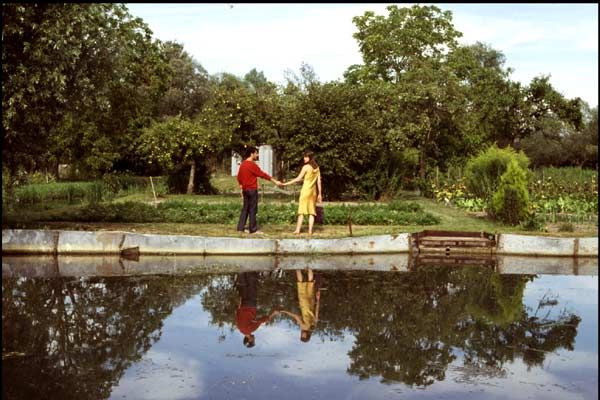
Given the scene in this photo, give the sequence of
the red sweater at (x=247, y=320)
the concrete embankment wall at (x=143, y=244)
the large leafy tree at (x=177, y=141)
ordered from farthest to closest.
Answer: the large leafy tree at (x=177, y=141) → the concrete embankment wall at (x=143, y=244) → the red sweater at (x=247, y=320)

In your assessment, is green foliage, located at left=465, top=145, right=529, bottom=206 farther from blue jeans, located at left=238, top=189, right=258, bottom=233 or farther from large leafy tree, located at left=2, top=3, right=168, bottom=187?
large leafy tree, located at left=2, top=3, right=168, bottom=187

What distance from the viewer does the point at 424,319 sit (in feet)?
32.4

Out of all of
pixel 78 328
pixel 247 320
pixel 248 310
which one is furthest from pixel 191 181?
pixel 78 328

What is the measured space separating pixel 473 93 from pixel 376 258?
1182 inches

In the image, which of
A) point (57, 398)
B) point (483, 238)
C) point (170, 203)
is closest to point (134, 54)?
point (170, 203)

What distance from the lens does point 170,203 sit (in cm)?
1959

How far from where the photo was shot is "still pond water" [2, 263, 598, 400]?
6965 mm

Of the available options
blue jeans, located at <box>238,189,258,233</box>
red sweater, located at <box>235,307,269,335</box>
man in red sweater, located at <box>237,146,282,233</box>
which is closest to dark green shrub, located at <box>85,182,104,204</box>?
blue jeans, located at <box>238,189,258,233</box>

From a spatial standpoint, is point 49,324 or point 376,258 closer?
point 49,324

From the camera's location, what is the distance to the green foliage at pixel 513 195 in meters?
18.2

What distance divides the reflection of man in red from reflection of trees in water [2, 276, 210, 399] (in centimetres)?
74

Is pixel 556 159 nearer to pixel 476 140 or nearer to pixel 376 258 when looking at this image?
pixel 476 140

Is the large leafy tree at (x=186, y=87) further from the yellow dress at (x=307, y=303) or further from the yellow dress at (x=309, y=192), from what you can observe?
the yellow dress at (x=307, y=303)

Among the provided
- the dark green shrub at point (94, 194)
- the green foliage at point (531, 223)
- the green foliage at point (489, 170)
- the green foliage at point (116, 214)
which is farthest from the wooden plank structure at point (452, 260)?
the dark green shrub at point (94, 194)
